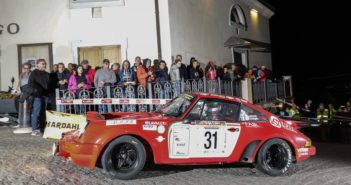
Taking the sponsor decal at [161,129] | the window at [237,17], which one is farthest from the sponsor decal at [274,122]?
the window at [237,17]

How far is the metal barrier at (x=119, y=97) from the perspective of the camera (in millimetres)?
13805

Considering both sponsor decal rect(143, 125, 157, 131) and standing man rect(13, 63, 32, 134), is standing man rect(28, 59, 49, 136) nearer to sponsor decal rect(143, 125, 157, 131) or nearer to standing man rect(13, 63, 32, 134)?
standing man rect(13, 63, 32, 134)

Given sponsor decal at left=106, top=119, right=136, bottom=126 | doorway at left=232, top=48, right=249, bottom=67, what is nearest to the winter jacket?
sponsor decal at left=106, top=119, right=136, bottom=126

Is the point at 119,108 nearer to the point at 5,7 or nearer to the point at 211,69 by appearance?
the point at 211,69

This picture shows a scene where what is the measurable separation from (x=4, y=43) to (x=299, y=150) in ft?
39.6

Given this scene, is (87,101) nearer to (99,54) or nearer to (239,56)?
(99,54)

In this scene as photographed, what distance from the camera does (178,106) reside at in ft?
28.9

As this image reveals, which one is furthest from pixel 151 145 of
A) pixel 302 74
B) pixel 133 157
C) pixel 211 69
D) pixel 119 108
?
pixel 302 74

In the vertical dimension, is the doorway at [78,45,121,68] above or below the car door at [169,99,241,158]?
above

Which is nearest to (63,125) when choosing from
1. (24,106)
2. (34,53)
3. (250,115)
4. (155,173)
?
(24,106)

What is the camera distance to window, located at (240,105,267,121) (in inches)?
348

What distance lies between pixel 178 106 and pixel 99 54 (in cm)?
936

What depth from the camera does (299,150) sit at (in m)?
9.02

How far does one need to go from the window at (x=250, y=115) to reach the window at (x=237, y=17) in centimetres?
1621
